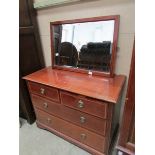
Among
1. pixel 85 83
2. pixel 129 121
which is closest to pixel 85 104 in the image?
pixel 85 83

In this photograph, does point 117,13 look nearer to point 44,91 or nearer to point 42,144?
point 44,91

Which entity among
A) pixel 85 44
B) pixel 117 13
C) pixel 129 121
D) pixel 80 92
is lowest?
pixel 129 121

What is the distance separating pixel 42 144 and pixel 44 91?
65 centimetres

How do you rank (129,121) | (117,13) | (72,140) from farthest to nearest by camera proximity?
(72,140) < (117,13) < (129,121)

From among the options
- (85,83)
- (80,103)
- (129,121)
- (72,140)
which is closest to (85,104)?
(80,103)

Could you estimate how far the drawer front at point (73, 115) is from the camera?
46.8 inches

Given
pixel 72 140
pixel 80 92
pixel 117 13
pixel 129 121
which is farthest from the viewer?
pixel 72 140

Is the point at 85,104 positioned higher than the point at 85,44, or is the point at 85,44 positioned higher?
the point at 85,44

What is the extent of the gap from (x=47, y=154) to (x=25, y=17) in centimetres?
148

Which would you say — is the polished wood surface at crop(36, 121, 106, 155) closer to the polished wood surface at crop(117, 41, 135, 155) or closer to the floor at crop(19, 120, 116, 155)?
the floor at crop(19, 120, 116, 155)

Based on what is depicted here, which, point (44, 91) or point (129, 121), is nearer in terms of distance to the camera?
point (129, 121)

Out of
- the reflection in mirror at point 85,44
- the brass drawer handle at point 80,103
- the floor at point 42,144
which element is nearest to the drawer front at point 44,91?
the brass drawer handle at point 80,103

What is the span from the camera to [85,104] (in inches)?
45.4
